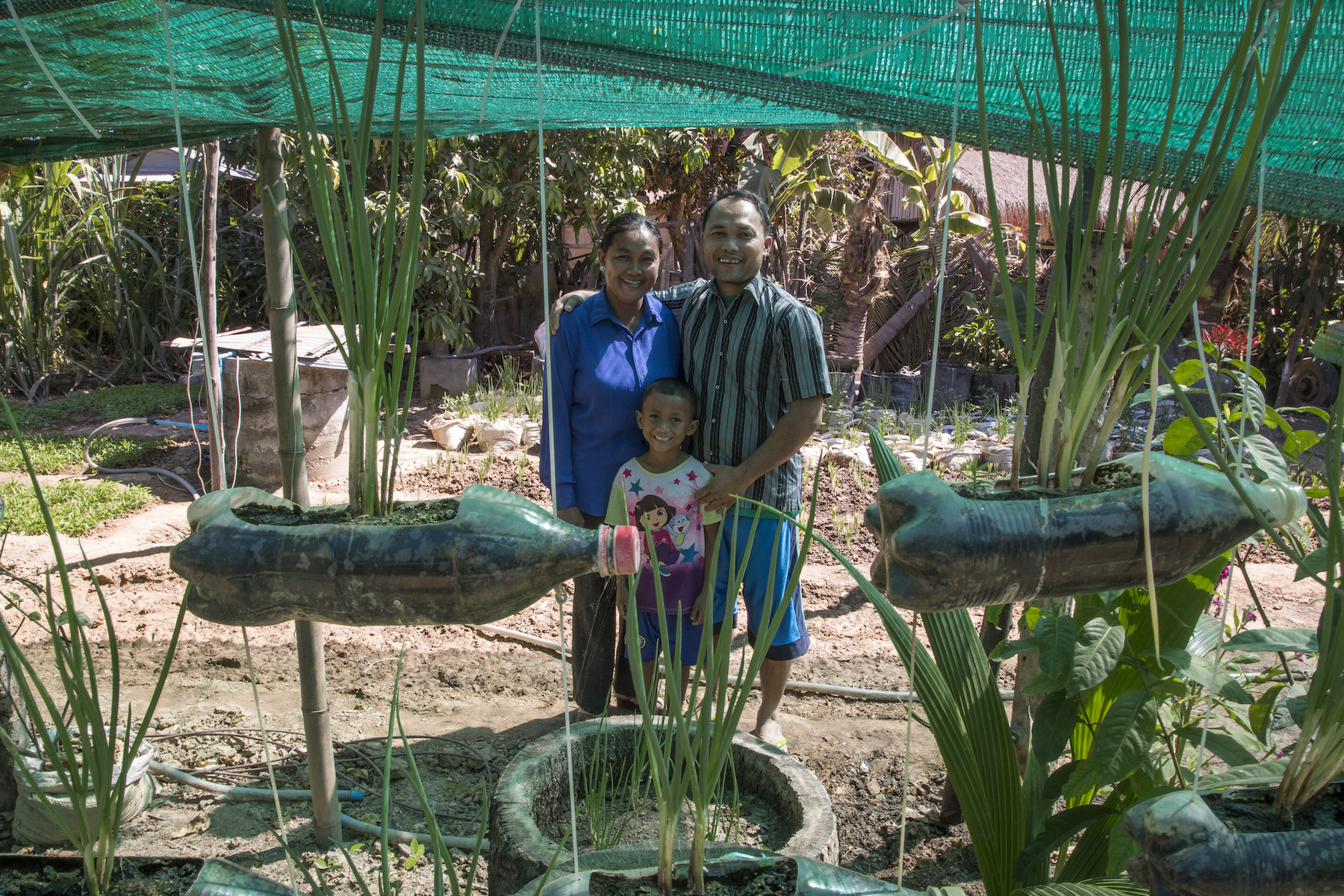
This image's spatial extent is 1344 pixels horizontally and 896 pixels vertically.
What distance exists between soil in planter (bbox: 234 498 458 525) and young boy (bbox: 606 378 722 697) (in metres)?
1.28

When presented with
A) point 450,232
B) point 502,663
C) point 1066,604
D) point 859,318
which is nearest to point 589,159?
point 450,232

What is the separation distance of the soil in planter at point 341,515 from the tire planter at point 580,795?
65 cm

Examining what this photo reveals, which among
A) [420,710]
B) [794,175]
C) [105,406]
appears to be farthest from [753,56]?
[105,406]

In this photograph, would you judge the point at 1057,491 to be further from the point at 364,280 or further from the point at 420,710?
the point at 420,710

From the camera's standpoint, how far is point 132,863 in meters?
1.00

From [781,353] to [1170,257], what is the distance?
1.44 metres

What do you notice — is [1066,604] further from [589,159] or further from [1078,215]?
[589,159]

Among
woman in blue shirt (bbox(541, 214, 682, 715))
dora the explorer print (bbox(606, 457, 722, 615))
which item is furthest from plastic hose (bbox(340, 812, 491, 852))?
woman in blue shirt (bbox(541, 214, 682, 715))

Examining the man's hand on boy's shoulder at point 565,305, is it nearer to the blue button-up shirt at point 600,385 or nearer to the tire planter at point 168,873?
the blue button-up shirt at point 600,385

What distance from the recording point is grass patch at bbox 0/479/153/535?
4293 millimetres

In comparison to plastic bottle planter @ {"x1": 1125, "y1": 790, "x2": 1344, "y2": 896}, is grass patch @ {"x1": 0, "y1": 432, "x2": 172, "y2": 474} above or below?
below

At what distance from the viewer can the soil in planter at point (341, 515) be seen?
3.13 feet

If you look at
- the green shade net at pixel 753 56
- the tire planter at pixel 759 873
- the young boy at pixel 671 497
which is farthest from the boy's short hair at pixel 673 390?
the tire planter at pixel 759 873

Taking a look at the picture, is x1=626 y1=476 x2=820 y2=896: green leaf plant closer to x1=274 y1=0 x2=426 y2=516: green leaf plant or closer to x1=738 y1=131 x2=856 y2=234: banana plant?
x1=274 y1=0 x2=426 y2=516: green leaf plant
